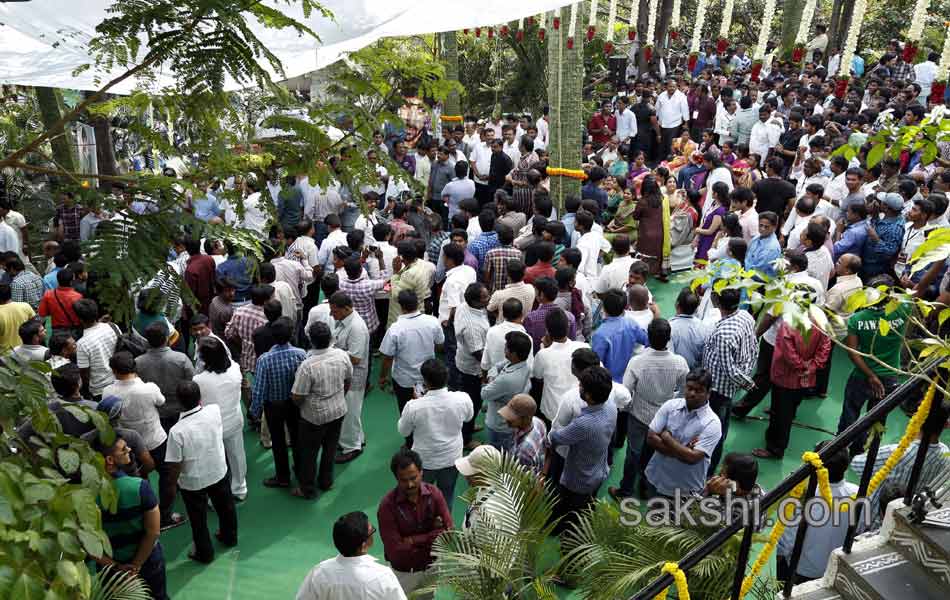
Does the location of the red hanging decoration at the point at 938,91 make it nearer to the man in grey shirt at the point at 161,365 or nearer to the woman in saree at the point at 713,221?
the woman in saree at the point at 713,221

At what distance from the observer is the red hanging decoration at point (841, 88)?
14980 millimetres

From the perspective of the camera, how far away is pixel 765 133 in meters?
12.8

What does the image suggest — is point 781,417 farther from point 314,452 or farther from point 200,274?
point 200,274

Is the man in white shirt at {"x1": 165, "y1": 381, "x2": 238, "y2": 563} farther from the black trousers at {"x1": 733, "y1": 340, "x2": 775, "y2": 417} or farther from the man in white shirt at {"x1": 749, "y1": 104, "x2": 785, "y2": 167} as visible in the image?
the man in white shirt at {"x1": 749, "y1": 104, "x2": 785, "y2": 167}

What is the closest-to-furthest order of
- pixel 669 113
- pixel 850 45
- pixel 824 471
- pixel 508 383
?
pixel 824 471 < pixel 508 383 < pixel 850 45 < pixel 669 113

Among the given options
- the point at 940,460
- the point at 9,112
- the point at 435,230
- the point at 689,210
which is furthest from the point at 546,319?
the point at 9,112

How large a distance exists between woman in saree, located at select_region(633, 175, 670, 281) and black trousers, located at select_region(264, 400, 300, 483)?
17.1 ft

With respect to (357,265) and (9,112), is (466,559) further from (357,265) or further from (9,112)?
(9,112)

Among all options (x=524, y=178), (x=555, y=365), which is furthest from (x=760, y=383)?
(x=524, y=178)

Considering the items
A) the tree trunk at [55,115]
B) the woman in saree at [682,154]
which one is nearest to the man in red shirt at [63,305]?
the tree trunk at [55,115]

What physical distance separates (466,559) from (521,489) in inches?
22.3

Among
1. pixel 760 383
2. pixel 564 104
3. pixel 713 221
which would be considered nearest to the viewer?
pixel 760 383

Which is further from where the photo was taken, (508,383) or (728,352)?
(728,352)

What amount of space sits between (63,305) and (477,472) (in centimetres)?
424
